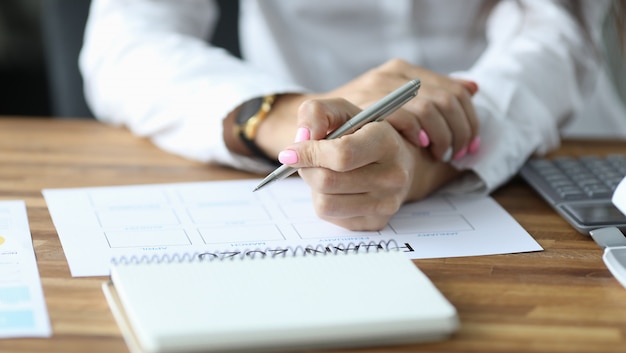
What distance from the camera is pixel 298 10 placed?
1.10 metres

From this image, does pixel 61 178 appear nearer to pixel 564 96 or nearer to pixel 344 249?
pixel 344 249

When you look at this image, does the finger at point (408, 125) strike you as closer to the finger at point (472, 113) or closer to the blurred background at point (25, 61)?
the finger at point (472, 113)

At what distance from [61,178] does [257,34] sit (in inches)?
18.4

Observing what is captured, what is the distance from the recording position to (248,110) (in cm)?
81

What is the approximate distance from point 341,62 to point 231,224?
0.51 meters

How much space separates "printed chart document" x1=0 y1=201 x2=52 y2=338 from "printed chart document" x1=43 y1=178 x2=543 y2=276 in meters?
0.03

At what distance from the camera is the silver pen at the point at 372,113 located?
0.64m

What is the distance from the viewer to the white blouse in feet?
2.70

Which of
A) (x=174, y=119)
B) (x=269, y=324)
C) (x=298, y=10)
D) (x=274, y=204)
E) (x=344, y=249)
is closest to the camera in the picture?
(x=269, y=324)

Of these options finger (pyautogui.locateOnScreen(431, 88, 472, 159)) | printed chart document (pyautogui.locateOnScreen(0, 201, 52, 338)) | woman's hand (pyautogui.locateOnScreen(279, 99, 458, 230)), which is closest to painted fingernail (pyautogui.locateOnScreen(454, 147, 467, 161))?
finger (pyautogui.locateOnScreen(431, 88, 472, 159))

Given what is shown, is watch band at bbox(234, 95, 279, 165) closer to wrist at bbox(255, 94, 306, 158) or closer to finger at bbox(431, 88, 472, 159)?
wrist at bbox(255, 94, 306, 158)

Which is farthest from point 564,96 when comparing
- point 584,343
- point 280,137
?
point 584,343

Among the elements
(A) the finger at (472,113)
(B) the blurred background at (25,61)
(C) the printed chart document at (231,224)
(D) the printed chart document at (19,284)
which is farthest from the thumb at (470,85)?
(B) the blurred background at (25,61)

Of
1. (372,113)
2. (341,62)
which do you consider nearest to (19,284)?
(372,113)
